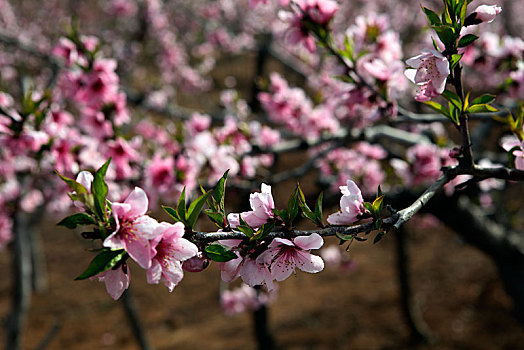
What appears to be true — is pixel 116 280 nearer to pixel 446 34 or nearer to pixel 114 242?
pixel 114 242

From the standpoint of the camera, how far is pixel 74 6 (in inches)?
334

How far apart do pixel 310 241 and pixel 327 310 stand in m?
5.24

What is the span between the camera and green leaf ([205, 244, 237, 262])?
97 cm

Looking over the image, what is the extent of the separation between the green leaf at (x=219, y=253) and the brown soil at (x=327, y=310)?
4464mm

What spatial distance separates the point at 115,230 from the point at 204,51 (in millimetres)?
8393

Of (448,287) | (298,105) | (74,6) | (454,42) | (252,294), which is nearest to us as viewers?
(454,42)

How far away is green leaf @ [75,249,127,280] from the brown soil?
4524mm

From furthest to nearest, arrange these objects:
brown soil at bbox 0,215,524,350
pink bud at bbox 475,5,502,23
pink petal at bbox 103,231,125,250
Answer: brown soil at bbox 0,215,524,350 < pink bud at bbox 475,5,502,23 < pink petal at bbox 103,231,125,250

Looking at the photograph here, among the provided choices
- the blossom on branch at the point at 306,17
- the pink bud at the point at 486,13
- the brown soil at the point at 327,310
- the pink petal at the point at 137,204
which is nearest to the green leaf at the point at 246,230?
the pink petal at the point at 137,204

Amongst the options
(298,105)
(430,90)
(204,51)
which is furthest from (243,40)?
(430,90)

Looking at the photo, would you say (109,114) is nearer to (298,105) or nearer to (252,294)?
(298,105)

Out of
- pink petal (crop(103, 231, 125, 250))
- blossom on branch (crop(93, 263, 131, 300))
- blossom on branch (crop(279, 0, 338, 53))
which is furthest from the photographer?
blossom on branch (crop(279, 0, 338, 53))

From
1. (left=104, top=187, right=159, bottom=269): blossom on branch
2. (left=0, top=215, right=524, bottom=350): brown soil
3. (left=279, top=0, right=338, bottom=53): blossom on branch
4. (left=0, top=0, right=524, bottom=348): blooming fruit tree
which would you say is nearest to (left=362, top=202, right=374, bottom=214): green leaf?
(left=0, top=0, right=524, bottom=348): blooming fruit tree

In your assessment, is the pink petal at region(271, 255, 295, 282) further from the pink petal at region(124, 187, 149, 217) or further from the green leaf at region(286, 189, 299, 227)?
the pink petal at region(124, 187, 149, 217)
